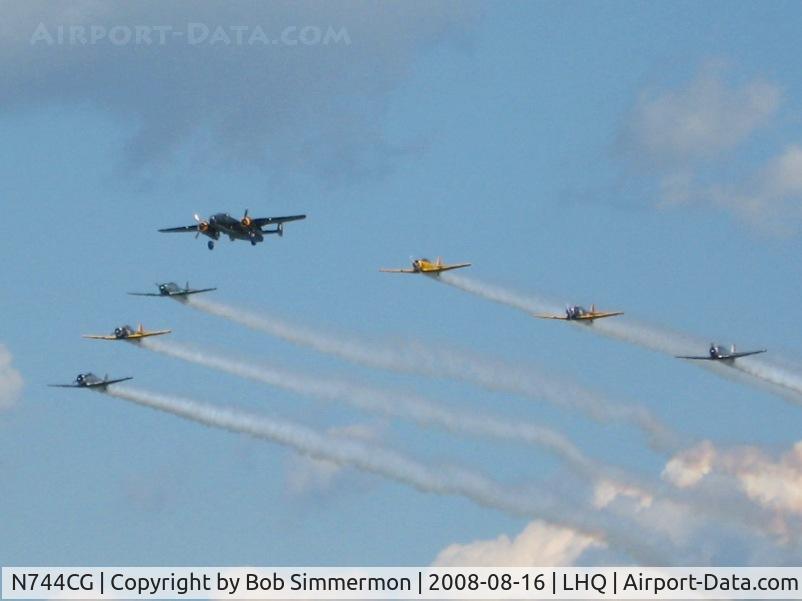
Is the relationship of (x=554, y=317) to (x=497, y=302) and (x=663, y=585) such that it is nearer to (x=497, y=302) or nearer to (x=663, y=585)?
(x=497, y=302)

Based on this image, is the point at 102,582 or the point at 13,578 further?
the point at 13,578

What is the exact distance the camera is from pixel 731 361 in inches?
7470

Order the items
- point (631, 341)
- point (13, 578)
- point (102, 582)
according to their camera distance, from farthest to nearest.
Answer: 1. point (631, 341)
2. point (13, 578)
3. point (102, 582)

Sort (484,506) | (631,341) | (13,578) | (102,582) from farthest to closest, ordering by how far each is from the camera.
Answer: (631,341) → (484,506) → (13,578) → (102,582)

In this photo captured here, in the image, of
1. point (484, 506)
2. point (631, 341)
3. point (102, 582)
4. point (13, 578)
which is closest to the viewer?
point (102, 582)

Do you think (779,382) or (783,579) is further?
(779,382)

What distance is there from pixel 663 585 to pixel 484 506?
1761cm

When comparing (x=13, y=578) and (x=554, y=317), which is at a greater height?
(x=554, y=317)

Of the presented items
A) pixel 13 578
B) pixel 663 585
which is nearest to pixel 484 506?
pixel 663 585

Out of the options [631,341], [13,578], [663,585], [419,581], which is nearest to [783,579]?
[663,585]

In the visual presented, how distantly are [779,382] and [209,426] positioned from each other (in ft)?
134

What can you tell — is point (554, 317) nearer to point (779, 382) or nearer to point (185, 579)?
point (779, 382)

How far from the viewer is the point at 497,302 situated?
199 metres

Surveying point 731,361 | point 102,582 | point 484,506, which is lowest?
point 102,582
